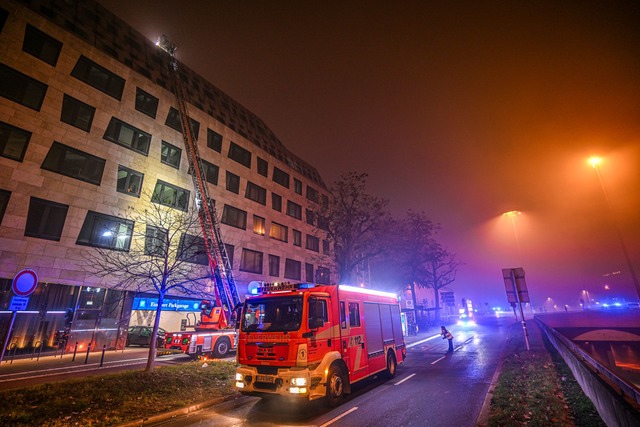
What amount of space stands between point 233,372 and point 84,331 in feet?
45.8

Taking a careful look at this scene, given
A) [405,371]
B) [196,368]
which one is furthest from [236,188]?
[405,371]

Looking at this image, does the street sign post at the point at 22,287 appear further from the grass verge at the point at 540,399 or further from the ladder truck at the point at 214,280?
the grass verge at the point at 540,399

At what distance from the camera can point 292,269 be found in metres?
36.0

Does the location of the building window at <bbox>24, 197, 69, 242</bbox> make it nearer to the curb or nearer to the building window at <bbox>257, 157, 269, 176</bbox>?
the curb

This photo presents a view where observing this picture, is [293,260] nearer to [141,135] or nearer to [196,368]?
[141,135]

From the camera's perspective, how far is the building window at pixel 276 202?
35463 millimetres

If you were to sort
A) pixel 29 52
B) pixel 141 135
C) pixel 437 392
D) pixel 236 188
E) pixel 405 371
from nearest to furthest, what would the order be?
pixel 437 392
pixel 405 371
pixel 29 52
pixel 141 135
pixel 236 188

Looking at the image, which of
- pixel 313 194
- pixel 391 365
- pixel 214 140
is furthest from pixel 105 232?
pixel 313 194

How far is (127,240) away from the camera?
2120 centimetres

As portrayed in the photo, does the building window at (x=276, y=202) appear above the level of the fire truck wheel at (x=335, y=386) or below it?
above

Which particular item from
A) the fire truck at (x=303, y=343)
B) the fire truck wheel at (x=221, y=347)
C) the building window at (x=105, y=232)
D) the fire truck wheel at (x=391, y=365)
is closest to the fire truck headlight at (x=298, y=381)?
the fire truck at (x=303, y=343)

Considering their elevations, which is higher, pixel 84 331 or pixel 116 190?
pixel 116 190

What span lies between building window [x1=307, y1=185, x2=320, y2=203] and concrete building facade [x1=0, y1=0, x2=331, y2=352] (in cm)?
1392

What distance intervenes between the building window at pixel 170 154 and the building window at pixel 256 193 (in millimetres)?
7905
